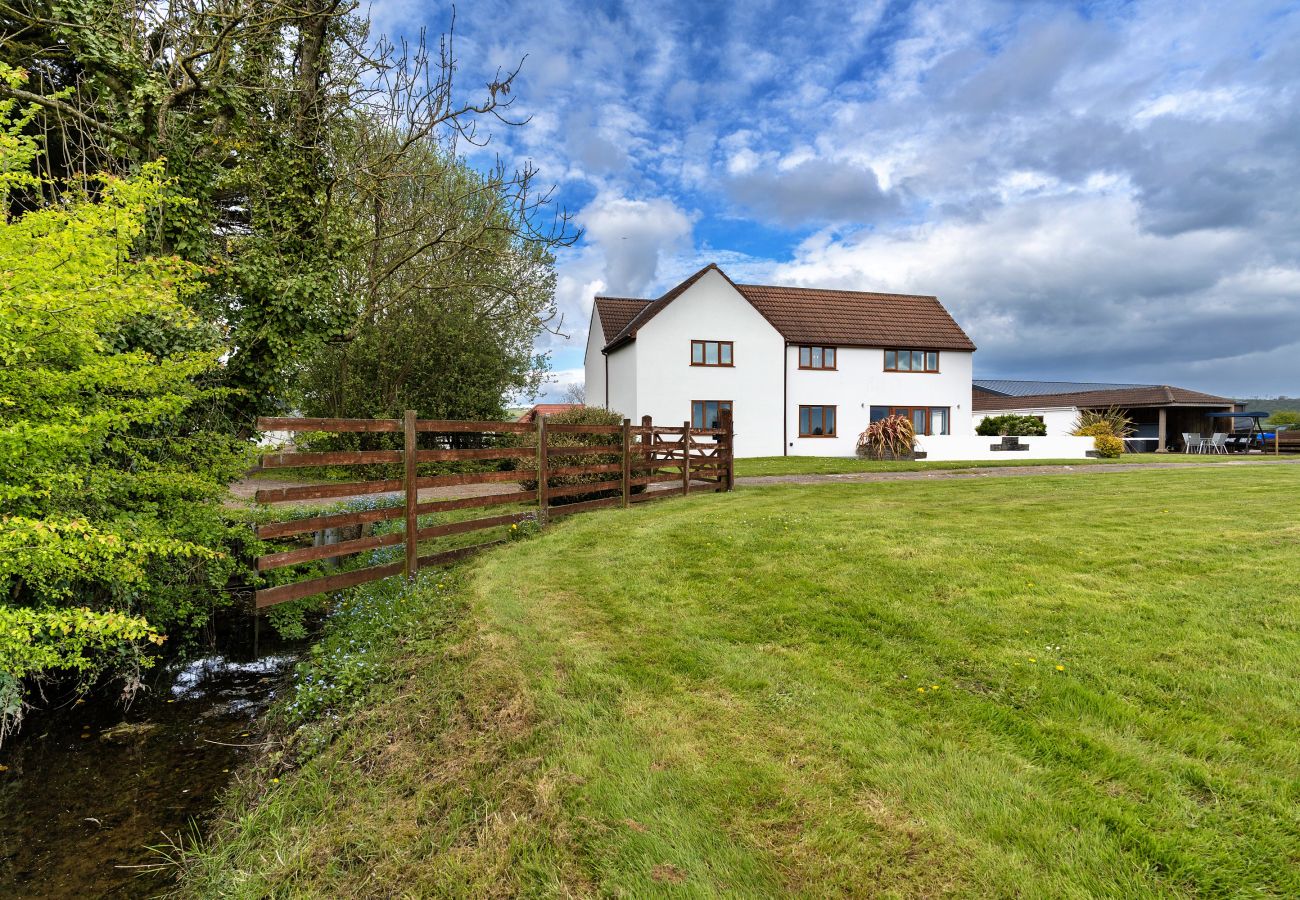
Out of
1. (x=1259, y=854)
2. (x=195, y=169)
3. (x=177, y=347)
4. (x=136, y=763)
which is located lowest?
(x=136, y=763)

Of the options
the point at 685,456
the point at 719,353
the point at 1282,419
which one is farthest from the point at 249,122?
the point at 1282,419

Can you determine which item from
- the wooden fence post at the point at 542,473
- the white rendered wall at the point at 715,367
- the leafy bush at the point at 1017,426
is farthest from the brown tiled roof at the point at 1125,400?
the wooden fence post at the point at 542,473

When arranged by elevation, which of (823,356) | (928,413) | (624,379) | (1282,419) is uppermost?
(823,356)

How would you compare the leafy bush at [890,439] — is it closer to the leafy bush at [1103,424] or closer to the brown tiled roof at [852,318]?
the brown tiled roof at [852,318]

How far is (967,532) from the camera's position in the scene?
7.05m

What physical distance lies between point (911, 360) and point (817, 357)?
463 cm

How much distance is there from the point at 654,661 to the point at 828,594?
1.87m

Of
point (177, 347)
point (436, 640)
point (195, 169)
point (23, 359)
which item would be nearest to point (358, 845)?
point (436, 640)

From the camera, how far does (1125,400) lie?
110 ft

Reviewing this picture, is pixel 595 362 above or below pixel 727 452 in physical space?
above

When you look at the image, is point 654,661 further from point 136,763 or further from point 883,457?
point 883,457

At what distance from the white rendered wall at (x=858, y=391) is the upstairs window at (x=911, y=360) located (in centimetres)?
25

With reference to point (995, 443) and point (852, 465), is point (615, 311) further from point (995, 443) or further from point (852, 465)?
point (995, 443)

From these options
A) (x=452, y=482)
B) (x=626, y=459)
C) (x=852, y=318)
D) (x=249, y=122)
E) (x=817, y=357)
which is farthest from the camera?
(x=852, y=318)
